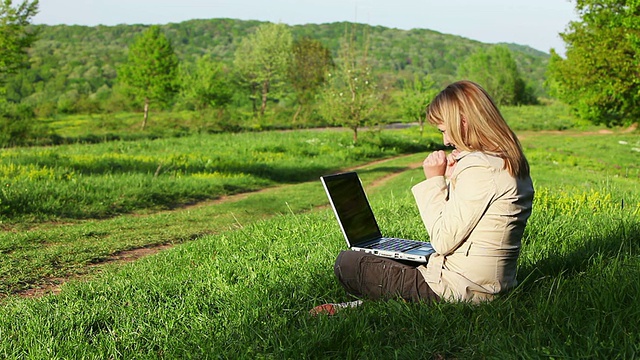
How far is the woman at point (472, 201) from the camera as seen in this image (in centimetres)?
348

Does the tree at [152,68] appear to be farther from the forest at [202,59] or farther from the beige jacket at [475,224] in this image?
the beige jacket at [475,224]

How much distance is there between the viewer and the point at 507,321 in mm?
3430

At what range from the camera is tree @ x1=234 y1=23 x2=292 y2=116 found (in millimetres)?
55938

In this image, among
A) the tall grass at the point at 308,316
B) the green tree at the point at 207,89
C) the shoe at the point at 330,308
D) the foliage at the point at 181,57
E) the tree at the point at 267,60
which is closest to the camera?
the tall grass at the point at 308,316

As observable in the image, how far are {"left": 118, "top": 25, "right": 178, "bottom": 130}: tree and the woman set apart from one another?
114 feet

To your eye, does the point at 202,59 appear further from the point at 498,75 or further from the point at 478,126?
the point at 478,126

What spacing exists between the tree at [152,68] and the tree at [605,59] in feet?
79.5

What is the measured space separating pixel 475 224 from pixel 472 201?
0.16 m

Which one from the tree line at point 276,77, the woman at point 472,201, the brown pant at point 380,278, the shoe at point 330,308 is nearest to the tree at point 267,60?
the tree line at point 276,77

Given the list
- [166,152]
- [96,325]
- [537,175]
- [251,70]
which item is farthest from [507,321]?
[251,70]

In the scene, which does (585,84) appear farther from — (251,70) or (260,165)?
(251,70)

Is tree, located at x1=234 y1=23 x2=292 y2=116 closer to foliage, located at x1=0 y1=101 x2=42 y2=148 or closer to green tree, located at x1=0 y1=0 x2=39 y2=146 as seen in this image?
foliage, located at x1=0 y1=101 x2=42 y2=148

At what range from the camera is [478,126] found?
3557 mm

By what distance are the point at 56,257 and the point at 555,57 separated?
23.6 m
